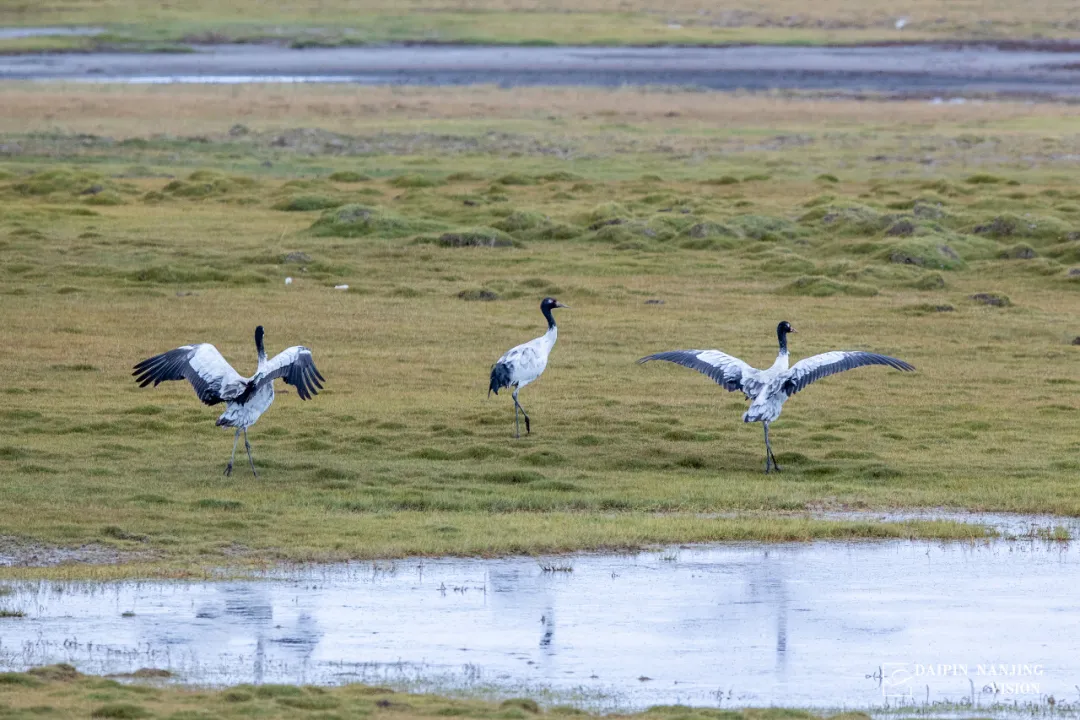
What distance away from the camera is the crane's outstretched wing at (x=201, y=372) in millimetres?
16438

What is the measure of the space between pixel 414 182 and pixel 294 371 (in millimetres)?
26710

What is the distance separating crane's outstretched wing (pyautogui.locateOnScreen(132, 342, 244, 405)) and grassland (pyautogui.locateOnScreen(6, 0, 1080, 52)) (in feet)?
250

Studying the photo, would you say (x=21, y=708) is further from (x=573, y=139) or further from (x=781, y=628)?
(x=573, y=139)

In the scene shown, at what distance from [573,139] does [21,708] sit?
47.5m

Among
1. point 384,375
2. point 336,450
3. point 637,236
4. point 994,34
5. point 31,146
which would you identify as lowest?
point 336,450

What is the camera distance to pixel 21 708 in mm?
9352

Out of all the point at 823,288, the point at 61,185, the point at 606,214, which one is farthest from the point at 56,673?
the point at 61,185

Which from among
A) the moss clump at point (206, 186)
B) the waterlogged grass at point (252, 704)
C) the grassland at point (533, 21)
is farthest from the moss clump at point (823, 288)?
the grassland at point (533, 21)

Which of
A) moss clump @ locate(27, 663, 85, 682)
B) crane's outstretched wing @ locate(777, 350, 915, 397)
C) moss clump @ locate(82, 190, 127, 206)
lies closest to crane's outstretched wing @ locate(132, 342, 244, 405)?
crane's outstretched wing @ locate(777, 350, 915, 397)

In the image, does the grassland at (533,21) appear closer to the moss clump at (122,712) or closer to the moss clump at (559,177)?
the moss clump at (559,177)

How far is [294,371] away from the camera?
1652 centimetres

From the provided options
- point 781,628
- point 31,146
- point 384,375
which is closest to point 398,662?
point 781,628

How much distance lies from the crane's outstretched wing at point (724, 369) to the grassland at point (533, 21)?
76.2 meters

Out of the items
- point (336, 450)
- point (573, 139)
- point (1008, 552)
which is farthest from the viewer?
point (573, 139)
